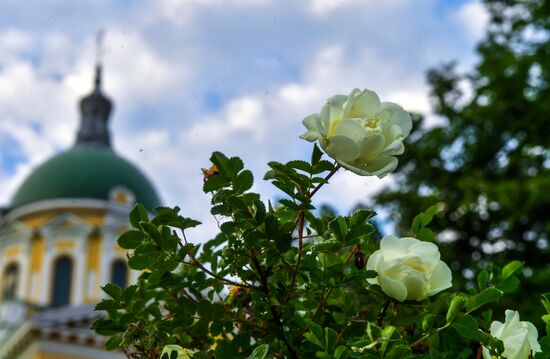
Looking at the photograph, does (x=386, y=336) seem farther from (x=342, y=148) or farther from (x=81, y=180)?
(x=81, y=180)

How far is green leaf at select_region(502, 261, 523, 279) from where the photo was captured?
1.81 metres

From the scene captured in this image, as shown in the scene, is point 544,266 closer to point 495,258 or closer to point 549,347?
point 495,258

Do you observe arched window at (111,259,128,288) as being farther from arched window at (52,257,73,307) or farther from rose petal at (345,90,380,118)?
rose petal at (345,90,380,118)

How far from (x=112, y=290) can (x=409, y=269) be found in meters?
0.57

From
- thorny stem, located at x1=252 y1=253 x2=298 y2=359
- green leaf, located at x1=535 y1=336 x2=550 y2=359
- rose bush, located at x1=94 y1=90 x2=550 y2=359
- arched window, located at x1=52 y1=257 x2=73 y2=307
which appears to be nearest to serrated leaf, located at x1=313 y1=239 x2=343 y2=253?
rose bush, located at x1=94 y1=90 x2=550 y2=359

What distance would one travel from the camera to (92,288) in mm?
31156

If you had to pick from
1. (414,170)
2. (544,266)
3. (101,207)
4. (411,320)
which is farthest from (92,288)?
(411,320)

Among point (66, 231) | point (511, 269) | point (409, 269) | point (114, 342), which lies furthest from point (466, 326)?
point (66, 231)

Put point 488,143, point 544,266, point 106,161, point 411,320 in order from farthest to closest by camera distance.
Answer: point 106,161 → point 488,143 → point 544,266 → point 411,320

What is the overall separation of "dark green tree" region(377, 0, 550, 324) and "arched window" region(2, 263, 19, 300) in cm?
2112

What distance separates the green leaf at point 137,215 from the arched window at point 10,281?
31.3m

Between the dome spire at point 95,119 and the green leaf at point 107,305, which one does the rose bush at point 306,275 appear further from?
the dome spire at point 95,119

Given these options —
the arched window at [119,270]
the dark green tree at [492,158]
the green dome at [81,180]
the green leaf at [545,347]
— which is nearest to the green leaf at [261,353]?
the green leaf at [545,347]

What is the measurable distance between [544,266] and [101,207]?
22767 mm
